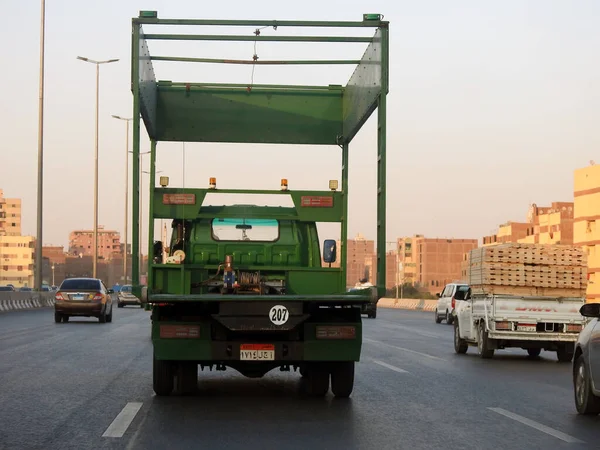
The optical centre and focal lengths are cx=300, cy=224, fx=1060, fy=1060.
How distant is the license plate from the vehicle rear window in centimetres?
2647

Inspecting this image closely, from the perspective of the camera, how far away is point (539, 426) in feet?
33.8

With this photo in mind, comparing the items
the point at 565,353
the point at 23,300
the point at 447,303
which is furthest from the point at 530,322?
the point at 23,300

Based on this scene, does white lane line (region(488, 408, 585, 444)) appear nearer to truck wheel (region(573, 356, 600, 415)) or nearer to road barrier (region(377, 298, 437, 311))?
truck wheel (region(573, 356, 600, 415))

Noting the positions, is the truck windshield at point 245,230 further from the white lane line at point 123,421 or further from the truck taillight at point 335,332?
the white lane line at point 123,421

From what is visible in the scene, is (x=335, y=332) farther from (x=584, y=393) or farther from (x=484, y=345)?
(x=484, y=345)

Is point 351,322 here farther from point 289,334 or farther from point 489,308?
point 489,308

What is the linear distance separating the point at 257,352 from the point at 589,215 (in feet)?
319

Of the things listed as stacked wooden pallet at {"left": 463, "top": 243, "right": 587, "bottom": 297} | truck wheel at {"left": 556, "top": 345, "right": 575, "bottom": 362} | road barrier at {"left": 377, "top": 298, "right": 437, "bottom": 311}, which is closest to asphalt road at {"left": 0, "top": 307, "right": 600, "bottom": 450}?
truck wheel at {"left": 556, "top": 345, "right": 575, "bottom": 362}

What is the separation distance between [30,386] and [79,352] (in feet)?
23.3

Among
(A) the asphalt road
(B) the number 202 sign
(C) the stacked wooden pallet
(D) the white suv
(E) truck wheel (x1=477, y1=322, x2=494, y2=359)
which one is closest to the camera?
(A) the asphalt road

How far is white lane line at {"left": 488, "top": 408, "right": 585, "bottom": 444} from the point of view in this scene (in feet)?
30.8

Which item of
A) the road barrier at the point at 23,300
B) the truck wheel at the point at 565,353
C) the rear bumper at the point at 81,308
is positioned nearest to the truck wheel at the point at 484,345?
the truck wheel at the point at 565,353

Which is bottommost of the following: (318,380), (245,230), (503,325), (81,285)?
(318,380)

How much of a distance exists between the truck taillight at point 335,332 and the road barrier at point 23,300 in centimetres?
4326
